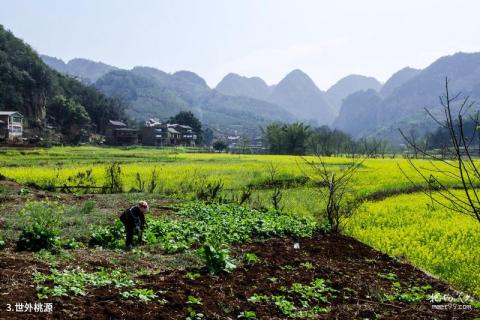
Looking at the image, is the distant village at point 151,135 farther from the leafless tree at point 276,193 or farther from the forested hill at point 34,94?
the leafless tree at point 276,193

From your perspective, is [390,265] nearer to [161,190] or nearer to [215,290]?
[215,290]

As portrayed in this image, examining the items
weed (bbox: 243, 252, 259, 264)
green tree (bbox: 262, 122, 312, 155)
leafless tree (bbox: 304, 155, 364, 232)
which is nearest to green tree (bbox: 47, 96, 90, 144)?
green tree (bbox: 262, 122, 312, 155)

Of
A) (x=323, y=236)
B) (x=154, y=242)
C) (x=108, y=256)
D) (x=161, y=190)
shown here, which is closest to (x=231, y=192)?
(x=161, y=190)

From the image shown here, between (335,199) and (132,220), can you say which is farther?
(335,199)

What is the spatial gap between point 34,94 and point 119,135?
21.5 m

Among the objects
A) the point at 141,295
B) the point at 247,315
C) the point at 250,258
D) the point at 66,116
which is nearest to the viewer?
the point at 247,315

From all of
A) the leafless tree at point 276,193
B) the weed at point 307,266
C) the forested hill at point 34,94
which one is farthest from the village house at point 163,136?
the weed at point 307,266

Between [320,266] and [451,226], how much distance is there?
884 centimetres

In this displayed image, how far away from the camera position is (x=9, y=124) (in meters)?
75.8

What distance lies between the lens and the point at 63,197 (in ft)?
61.7

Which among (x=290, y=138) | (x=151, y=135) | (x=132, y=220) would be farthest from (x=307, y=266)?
(x=151, y=135)

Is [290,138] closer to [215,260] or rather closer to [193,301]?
[215,260]

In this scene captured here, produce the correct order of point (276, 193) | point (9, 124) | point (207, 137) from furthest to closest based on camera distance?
point (207, 137)
point (9, 124)
point (276, 193)

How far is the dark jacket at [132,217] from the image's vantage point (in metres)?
10.6
